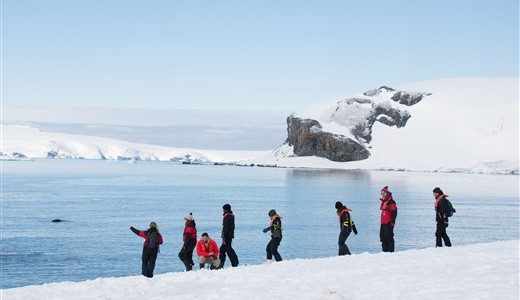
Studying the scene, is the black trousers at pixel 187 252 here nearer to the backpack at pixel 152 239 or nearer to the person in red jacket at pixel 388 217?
the backpack at pixel 152 239

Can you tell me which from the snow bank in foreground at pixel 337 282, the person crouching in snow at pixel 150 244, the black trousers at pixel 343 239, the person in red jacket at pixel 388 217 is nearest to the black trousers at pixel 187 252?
the person crouching in snow at pixel 150 244

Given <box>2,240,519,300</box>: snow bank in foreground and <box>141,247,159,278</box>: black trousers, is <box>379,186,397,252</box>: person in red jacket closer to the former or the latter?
<box>2,240,519,300</box>: snow bank in foreground

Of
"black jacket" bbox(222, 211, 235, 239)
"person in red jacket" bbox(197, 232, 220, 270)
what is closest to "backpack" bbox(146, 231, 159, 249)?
"person in red jacket" bbox(197, 232, 220, 270)

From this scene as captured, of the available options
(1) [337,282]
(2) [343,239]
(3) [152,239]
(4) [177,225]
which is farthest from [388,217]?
(4) [177,225]

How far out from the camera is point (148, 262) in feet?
69.0

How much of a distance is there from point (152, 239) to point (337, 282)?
624 cm

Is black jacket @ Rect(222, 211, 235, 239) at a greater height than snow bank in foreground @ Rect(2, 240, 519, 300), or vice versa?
black jacket @ Rect(222, 211, 235, 239)

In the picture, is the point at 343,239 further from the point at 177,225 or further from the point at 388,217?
the point at 177,225

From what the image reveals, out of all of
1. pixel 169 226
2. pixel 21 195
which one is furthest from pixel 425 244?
pixel 21 195

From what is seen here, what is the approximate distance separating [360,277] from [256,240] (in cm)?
3006

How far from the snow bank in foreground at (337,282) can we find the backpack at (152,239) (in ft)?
4.65

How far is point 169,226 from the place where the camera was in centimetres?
5853

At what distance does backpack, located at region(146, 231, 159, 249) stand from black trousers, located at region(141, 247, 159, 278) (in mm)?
118

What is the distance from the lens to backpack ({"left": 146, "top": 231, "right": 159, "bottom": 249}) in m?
21.3
